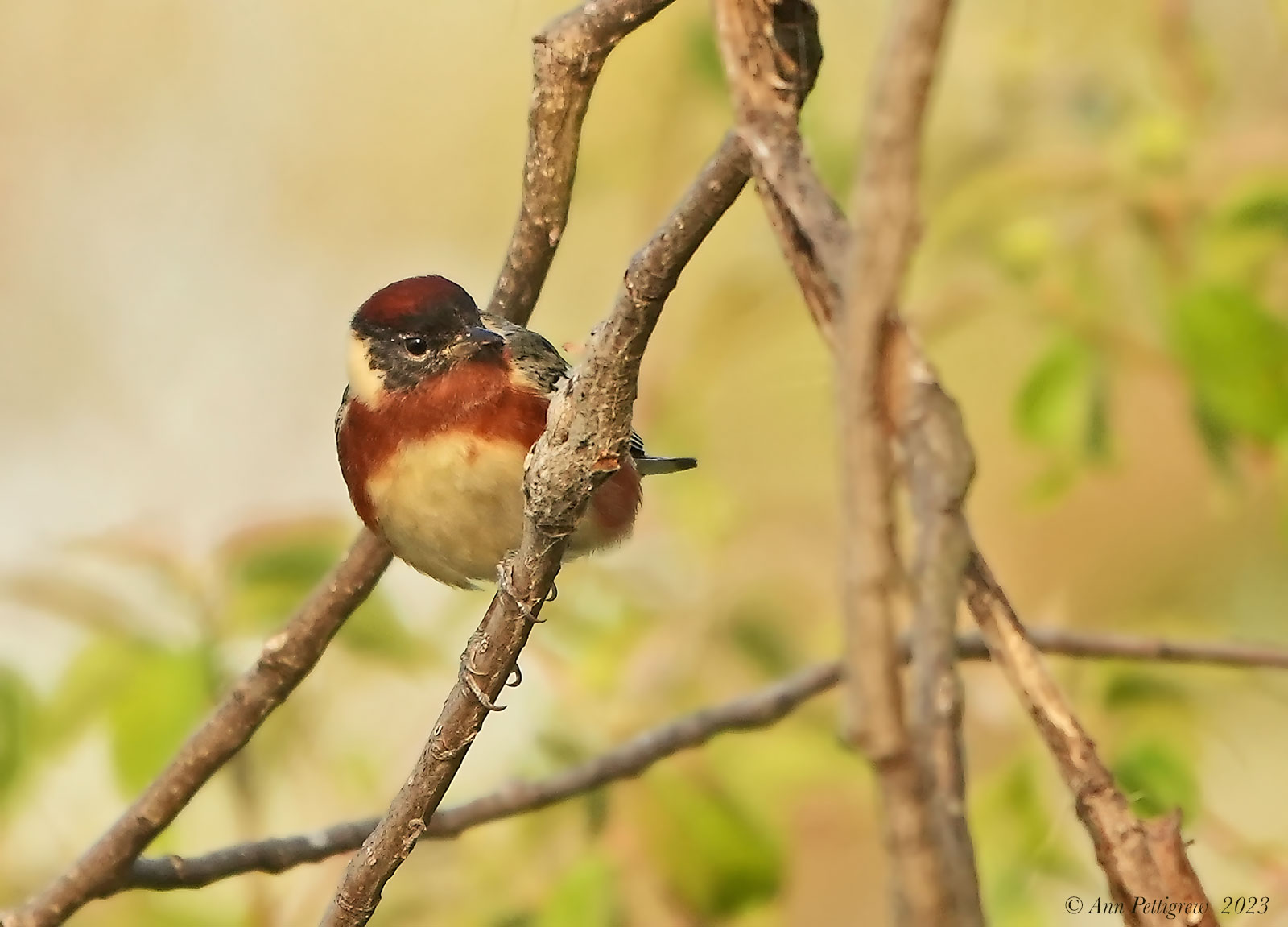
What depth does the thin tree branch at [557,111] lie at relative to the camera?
1.94ft

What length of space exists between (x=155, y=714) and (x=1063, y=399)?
765 mm

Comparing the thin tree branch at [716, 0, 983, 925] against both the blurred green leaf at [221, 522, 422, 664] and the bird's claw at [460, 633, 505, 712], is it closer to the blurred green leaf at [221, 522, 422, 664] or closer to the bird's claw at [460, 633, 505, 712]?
the bird's claw at [460, 633, 505, 712]

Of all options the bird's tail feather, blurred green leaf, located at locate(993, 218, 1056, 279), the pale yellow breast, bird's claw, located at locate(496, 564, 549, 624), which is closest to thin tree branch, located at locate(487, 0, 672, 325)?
the pale yellow breast

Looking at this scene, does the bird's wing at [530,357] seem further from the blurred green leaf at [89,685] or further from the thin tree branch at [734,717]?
the blurred green leaf at [89,685]

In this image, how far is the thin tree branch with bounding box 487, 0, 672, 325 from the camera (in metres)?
0.59

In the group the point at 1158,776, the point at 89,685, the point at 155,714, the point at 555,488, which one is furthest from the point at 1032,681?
the point at 89,685

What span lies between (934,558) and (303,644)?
0.60 meters

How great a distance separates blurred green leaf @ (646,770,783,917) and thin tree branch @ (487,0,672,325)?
51cm

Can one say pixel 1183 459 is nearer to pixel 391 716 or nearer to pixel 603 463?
pixel 391 716

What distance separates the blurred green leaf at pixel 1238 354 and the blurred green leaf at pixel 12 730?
3.03ft

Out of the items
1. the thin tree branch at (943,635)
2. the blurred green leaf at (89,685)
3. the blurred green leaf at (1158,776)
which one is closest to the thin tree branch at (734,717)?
the blurred green leaf at (1158,776)

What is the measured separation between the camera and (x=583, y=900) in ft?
3.26

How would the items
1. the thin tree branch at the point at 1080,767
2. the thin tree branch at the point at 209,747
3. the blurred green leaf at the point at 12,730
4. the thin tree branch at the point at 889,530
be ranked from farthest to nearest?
1. the blurred green leaf at the point at 12,730
2. the thin tree branch at the point at 209,747
3. the thin tree branch at the point at 1080,767
4. the thin tree branch at the point at 889,530

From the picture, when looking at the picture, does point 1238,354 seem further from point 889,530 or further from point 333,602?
point 889,530
